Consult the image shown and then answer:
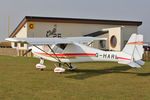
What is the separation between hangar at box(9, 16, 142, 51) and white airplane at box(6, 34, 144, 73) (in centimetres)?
1601

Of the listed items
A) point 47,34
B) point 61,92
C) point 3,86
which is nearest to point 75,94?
point 61,92

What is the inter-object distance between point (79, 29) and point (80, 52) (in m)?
21.2

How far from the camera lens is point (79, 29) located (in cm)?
3409

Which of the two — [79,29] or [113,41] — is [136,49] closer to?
[113,41]

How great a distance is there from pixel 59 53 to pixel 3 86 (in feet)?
17.0

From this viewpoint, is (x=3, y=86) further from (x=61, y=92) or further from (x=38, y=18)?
(x=38, y=18)

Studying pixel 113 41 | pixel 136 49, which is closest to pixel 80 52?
pixel 136 49

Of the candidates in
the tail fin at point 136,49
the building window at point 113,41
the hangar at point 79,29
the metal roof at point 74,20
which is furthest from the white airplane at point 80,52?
the metal roof at point 74,20

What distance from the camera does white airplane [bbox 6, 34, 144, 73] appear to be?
11734 mm

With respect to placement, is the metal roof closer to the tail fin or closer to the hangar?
the hangar

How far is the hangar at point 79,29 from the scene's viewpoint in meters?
29.8

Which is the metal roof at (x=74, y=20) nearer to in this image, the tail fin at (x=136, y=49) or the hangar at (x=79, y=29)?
the hangar at (x=79, y=29)

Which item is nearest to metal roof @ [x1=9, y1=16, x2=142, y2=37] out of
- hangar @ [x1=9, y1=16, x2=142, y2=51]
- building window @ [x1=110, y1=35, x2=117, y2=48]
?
hangar @ [x1=9, y1=16, x2=142, y2=51]

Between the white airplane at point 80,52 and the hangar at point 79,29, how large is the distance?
1601 cm
